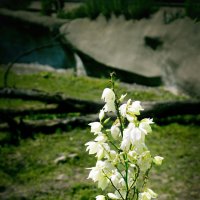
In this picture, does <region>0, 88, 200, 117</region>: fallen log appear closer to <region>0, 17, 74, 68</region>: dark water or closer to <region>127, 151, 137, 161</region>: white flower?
<region>0, 17, 74, 68</region>: dark water

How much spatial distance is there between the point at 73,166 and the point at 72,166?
0.01 meters

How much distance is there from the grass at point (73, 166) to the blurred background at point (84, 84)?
14 millimetres

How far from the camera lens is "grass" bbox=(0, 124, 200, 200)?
5.16 metres

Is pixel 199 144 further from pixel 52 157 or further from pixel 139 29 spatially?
pixel 139 29

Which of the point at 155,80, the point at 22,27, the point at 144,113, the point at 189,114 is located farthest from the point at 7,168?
the point at 22,27

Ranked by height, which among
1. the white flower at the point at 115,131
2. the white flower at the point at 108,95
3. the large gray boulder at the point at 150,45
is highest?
the white flower at the point at 108,95

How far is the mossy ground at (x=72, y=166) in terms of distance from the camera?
5.15m

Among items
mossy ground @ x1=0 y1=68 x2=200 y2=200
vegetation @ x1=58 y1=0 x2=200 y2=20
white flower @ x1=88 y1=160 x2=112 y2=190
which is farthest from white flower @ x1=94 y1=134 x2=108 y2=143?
vegetation @ x1=58 y1=0 x2=200 y2=20

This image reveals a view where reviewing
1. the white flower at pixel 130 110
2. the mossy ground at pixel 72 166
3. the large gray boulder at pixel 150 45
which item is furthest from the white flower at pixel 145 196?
the large gray boulder at pixel 150 45

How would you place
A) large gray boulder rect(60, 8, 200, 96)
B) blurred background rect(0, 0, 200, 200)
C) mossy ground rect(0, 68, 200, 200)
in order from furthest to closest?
large gray boulder rect(60, 8, 200, 96) < blurred background rect(0, 0, 200, 200) < mossy ground rect(0, 68, 200, 200)

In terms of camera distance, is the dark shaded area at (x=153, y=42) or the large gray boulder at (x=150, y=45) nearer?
the large gray boulder at (x=150, y=45)

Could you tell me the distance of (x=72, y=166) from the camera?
592 centimetres

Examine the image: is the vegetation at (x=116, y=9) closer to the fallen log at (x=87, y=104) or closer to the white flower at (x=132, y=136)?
the fallen log at (x=87, y=104)

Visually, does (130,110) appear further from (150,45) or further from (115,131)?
(150,45)
